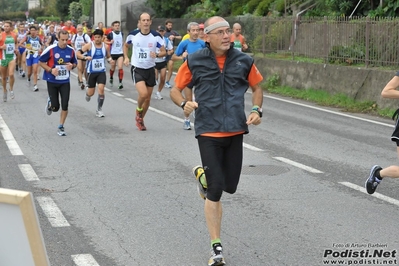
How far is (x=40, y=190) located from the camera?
9.01m

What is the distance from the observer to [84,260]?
6289 millimetres

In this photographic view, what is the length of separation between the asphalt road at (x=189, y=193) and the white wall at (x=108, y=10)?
35943mm

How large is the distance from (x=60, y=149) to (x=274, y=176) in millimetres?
3646

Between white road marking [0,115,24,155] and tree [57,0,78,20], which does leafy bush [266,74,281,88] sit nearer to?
white road marking [0,115,24,155]

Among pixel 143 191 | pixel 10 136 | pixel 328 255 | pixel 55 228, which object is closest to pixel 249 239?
pixel 328 255

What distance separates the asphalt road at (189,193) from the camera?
6.59 meters

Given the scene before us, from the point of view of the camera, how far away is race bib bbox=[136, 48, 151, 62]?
1456 centimetres

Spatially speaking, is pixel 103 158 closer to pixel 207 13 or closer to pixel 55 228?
pixel 55 228

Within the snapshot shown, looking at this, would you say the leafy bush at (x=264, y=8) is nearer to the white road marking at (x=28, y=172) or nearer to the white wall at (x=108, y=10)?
the white wall at (x=108, y=10)

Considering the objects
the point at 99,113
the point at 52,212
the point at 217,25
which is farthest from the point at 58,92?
the point at 217,25

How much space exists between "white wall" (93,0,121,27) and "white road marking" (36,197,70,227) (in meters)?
43.0

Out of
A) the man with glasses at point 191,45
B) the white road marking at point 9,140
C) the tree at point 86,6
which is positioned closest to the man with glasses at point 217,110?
the white road marking at point 9,140

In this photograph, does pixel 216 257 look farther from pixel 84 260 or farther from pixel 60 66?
pixel 60 66

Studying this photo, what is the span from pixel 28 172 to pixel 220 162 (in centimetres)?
437
